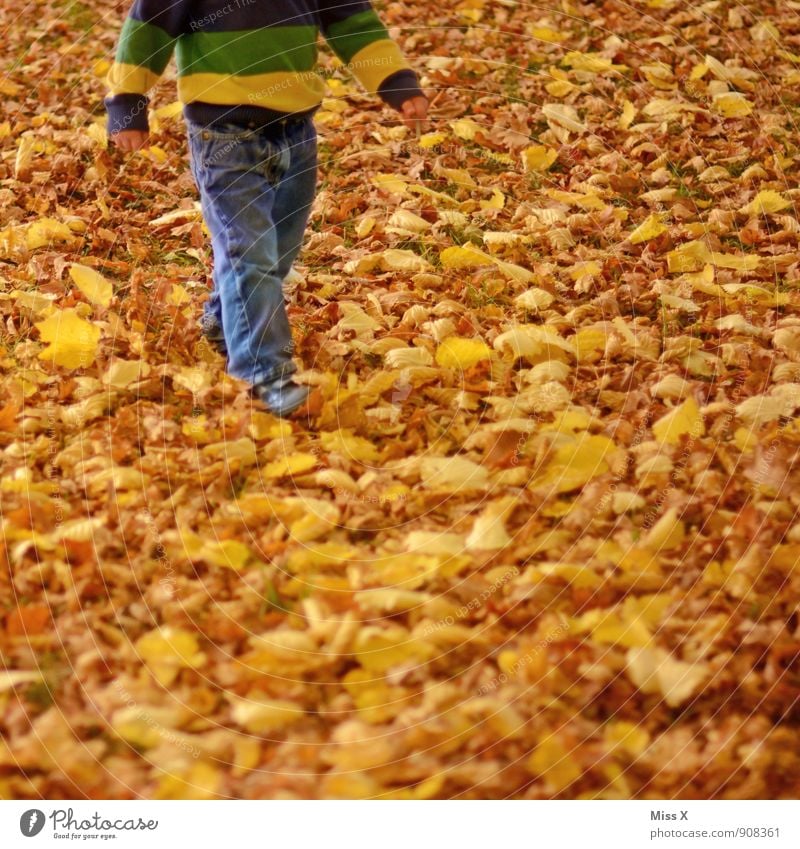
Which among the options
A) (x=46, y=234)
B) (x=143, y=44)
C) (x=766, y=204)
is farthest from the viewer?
(x=766, y=204)

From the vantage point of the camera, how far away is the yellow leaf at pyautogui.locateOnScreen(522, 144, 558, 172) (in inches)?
121

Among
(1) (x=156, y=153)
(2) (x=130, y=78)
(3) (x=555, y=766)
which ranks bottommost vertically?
(3) (x=555, y=766)

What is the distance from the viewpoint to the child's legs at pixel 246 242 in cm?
220

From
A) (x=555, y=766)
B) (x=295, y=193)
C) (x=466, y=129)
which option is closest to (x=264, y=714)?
(x=555, y=766)

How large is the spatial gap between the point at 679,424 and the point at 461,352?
55cm

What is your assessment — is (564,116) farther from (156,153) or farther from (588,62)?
(156,153)

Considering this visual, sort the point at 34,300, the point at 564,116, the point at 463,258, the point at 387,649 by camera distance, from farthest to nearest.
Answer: the point at 564,116, the point at 463,258, the point at 34,300, the point at 387,649

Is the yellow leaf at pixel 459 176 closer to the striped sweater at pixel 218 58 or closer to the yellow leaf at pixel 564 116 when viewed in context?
the yellow leaf at pixel 564 116

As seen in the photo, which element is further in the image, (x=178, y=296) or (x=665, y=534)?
(x=178, y=296)

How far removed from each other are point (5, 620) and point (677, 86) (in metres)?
2.85

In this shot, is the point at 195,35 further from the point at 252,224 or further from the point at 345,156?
the point at 345,156

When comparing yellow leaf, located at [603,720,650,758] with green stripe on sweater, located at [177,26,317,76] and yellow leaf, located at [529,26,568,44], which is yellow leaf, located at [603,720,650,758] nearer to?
green stripe on sweater, located at [177,26,317,76]

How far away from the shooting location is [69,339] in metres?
2.40

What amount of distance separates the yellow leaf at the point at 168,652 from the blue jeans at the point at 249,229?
681 millimetres
